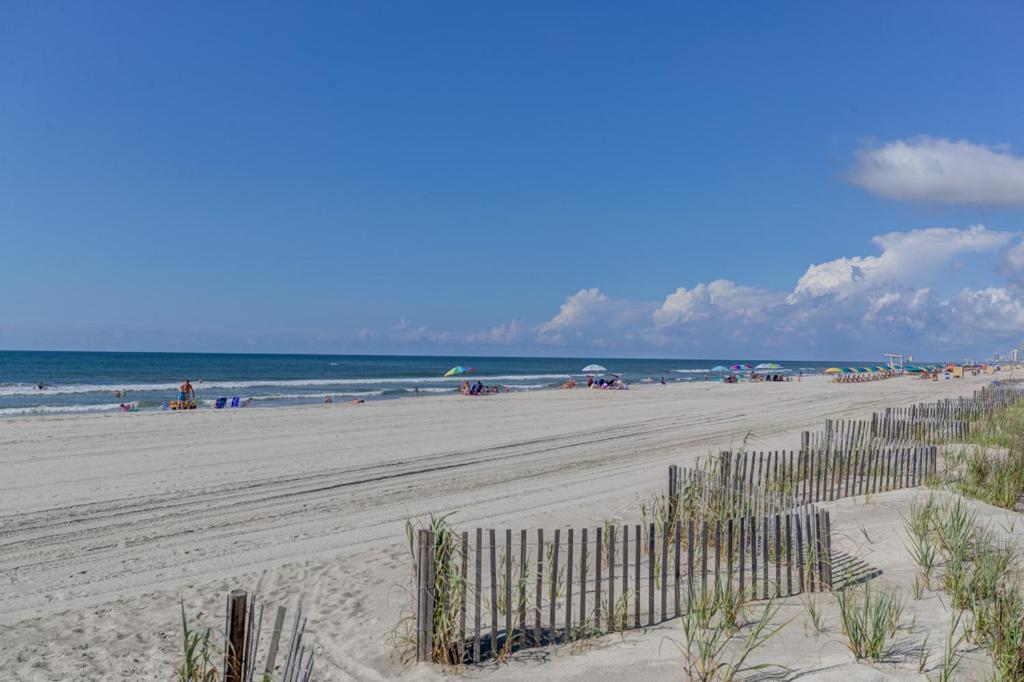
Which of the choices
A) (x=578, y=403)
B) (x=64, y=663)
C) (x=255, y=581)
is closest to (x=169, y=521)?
(x=255, y=581)

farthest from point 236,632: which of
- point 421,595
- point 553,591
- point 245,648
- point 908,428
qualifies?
point 908,428

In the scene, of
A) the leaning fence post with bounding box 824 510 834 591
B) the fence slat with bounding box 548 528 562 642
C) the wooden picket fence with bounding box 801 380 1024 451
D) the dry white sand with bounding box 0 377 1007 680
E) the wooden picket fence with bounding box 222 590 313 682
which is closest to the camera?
the wooden picket fence with bounding box 222 590 313 682

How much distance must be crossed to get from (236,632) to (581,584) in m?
2.59

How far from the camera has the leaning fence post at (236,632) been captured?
12.6 feet

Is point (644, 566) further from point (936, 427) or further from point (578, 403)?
point (578, 403)

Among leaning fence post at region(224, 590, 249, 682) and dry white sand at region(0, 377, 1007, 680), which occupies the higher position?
leaning fence post at region(224, 590, 249, 682)

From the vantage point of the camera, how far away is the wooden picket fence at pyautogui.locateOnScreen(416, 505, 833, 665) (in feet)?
16.3

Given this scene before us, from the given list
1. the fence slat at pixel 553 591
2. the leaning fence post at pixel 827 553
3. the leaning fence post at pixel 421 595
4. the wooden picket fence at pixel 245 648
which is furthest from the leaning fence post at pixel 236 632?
the leaning fence post at pixel 827 553

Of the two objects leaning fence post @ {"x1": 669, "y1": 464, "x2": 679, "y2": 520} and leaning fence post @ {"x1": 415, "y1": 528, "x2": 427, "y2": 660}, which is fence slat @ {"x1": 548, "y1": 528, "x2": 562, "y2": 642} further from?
leaning fence post @ {"x1": 669, "y1": 464, "x2": 679, "y2": 520}

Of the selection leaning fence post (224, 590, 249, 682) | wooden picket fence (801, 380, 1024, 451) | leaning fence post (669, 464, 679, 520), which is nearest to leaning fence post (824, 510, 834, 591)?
leaning fence post (669, 464, 679, 520)

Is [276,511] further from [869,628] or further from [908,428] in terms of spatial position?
[908,428]

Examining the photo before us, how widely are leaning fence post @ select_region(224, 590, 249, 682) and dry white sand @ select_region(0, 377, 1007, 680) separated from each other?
1190 mm

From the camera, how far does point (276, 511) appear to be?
→ 1000 cm

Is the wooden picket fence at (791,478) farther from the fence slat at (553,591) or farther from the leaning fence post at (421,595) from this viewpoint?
the leaning fence post at (421,595)
